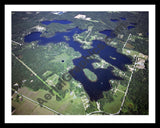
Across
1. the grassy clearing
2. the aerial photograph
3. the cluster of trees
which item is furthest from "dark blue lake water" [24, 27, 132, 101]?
the cluster of trees

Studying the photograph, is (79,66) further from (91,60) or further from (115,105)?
(115,105)

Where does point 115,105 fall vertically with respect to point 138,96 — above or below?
below

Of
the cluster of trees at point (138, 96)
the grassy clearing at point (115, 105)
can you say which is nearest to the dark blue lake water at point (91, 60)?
the grassy clearing at point (115, 105)

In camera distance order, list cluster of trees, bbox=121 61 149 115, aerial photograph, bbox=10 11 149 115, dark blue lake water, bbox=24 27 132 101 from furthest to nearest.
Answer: dark blue lake water, bbox=24 27 132 101 < aerial photograph, bbox=10 11 149 115 < cluster of trees, bbox=121 61 149 115

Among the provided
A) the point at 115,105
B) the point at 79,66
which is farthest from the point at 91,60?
the point at 115,105

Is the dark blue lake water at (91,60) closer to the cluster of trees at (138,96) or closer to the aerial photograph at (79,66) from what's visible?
the aerial photograph at (79,66)

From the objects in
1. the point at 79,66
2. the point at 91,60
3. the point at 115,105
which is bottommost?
the point at 115,105

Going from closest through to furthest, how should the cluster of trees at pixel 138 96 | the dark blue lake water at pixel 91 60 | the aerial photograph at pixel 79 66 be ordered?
1. the cluster of trees at pixel 138 96
2. the aerial photograph at pixel 79 66
3. the dark blue lake water at pixel 91 60

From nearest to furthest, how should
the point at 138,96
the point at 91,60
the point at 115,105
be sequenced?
the point at 115,105 < the point at 138,96 < the point at 91,60

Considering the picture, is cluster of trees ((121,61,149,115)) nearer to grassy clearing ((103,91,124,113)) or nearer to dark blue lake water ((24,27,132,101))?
grassy clearing ((103,91,124,113))
